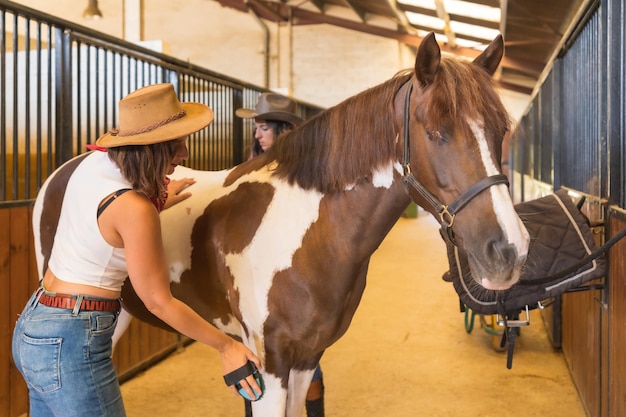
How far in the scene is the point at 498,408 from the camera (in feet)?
8.63

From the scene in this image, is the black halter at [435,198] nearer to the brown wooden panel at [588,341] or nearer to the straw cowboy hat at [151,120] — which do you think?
the straw cowboy hat at [151,120]

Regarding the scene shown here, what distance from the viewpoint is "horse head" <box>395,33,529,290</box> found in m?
1.14

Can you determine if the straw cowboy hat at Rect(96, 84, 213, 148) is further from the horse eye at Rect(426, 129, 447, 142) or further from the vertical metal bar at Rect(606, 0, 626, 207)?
the vertical metal bar at Rect(606, 0, 626, 207)

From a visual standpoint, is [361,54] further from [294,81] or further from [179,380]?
[179,380]

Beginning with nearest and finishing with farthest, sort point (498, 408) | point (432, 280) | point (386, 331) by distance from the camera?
1. point (498, 408)
2. point (386, 331)
3. point (432, 280)

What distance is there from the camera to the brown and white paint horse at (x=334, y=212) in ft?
3.93

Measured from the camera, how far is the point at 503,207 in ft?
3.76

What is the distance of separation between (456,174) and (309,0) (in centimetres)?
993

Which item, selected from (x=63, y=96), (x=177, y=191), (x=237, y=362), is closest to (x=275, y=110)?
(x=177, y=191)

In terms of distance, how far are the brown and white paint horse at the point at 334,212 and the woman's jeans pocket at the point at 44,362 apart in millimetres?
563

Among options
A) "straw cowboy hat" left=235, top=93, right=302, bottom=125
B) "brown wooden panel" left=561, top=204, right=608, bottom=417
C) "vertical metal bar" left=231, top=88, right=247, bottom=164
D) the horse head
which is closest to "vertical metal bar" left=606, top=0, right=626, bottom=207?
"brown wooden panel" left=561, top=204, right=608, bottom=417

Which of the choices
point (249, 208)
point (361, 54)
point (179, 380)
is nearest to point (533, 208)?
point (249, 208)

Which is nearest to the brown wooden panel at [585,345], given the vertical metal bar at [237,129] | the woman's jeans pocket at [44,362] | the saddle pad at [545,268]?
the saddle pad at [545,268]

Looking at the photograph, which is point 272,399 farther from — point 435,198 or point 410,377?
point 410,377
